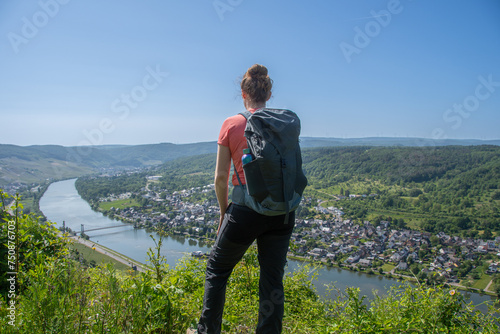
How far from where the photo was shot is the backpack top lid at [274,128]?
4.34 feet

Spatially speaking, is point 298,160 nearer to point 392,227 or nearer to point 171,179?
point 392,227

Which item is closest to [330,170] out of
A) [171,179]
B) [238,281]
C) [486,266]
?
[171,179]

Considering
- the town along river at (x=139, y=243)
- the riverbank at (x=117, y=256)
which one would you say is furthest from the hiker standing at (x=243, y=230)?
the town along river at (x=139, y=243)

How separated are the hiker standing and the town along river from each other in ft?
4.28

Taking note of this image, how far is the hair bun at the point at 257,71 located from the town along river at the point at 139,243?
74.4 inches

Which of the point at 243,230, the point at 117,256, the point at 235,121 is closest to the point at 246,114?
the point at 235,121

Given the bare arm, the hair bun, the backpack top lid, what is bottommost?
the bare arm

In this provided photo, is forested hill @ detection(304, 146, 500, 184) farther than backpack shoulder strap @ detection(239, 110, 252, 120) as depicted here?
Yes

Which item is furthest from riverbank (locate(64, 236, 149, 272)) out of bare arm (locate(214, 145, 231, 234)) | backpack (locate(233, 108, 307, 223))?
backpack (locate(233, 108, 307, 223))

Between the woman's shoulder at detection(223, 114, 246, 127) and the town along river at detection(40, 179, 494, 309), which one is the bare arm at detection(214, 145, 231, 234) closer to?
the woman's shoulder at detection(223, 114, 246, 127)

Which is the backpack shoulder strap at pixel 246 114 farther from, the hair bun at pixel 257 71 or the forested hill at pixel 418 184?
the forested hill at pixel 418 184

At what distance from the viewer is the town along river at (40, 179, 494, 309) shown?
15.3ft

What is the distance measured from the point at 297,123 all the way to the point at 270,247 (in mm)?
667

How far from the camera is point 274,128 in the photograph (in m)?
1.32
